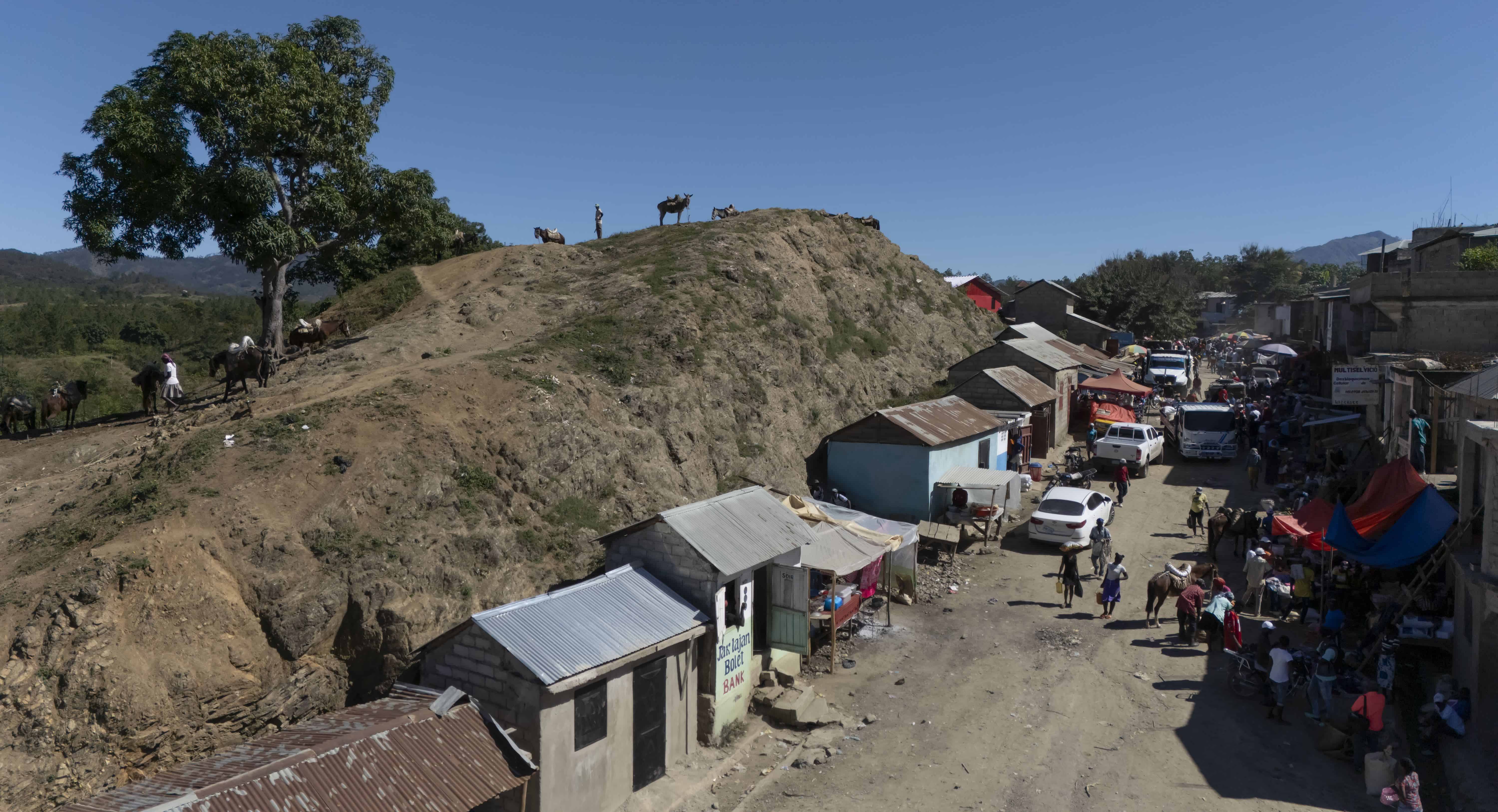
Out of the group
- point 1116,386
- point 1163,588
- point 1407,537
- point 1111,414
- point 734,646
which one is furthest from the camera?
point 1116,386

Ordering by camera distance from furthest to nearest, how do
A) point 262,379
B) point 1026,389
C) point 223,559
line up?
point 1026,389, point 262,379, point 223,559

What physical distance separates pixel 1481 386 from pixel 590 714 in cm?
1770

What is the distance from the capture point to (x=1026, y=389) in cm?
3073

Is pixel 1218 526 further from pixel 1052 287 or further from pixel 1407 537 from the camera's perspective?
pixel 1052 287

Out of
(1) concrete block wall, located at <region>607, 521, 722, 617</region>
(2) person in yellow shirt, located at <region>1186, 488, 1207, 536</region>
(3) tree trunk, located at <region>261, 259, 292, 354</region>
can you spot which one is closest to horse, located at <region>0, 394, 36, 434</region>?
(3) tree trunk, located at <region>261, 259, 292, 354</region>

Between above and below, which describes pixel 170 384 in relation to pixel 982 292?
below

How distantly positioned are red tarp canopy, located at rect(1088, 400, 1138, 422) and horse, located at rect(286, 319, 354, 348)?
88.2 ft

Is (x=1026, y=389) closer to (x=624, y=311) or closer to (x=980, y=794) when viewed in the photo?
(x=624, y=311)

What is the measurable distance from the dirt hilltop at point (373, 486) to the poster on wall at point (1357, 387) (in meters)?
14.6

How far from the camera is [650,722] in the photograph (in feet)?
38.6

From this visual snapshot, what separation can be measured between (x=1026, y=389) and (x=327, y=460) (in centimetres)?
2377

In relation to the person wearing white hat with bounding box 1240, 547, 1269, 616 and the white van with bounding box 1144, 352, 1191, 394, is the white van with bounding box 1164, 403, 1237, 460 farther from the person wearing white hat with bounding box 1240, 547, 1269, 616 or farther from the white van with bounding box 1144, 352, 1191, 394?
the person wearing white hat with bounding box 1240, 547, 1269, 616

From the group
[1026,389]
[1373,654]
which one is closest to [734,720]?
[1373,654]

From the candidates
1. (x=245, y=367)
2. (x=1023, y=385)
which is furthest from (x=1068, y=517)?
(x=245, y=367)
